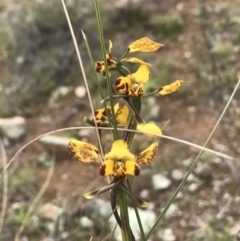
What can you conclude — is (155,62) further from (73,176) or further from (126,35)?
(73,176)

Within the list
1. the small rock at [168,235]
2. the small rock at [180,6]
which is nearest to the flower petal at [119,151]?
the small rock at [168,235]

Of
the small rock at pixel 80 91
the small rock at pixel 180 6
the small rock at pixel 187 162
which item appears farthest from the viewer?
the small rock at pixel 180 6

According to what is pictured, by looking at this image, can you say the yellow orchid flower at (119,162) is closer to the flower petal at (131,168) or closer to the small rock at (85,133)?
the flower petal at (131,168)

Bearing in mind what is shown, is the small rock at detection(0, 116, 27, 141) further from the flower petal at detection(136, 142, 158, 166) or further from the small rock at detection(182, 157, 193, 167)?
the flower petal at detection(136, 142, 158, 166)

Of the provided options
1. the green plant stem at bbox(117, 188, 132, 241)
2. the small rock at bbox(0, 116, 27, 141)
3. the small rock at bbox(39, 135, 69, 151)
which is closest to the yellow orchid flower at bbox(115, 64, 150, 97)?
the green plant stem at bbox(117, 188, 132, 241)

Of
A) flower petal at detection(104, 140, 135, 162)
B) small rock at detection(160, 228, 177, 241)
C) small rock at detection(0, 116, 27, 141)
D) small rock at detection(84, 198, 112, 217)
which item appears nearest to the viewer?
flower petal at detection(104, 140, 135, 162)

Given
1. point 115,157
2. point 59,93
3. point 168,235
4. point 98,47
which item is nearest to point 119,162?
point 115,157

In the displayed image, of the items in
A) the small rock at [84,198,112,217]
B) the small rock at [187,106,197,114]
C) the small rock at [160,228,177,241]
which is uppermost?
the small rock at [187,106,197,114]
